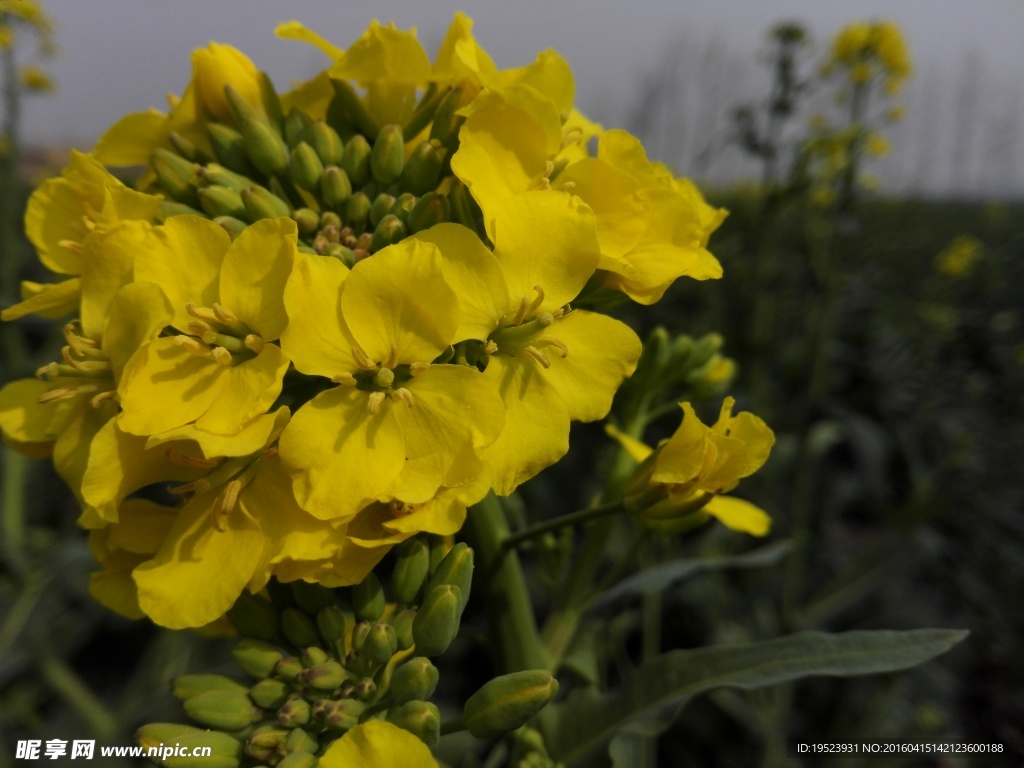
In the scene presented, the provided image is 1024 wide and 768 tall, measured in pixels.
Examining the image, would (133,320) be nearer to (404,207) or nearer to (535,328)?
(404,207)

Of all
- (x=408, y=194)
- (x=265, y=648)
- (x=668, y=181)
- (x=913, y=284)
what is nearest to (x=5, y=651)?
(x=265, y=648)

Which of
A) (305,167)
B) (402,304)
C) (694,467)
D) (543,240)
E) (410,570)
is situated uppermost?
(305,167)

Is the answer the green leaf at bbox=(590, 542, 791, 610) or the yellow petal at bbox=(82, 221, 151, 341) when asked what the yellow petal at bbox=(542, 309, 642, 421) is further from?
the green leaf at bbox=(590, 542, 791, 610)

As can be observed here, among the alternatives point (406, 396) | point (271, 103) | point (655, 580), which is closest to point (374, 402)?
point (406, 396)

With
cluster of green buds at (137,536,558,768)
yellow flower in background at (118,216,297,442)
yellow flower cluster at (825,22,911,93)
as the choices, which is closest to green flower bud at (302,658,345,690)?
cluster of green buds at (137,536,558,768)

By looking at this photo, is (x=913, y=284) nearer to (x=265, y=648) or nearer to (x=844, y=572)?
(x=844, y=572)
